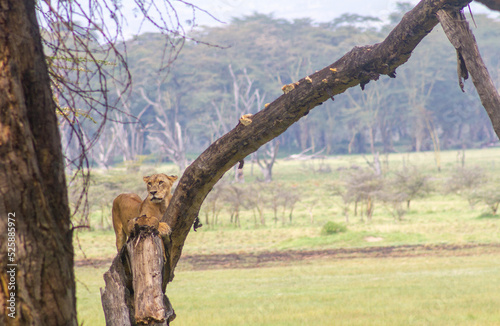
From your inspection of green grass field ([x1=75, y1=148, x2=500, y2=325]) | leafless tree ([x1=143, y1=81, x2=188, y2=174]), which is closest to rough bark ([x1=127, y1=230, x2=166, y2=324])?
green grass field ([x1=75, y1=148, x2=500, y2=325])

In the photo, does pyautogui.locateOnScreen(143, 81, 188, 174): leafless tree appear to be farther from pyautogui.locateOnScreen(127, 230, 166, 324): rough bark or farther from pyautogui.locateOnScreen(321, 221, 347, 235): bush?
pyautogui.locateOnScreen(127, 230, 166, 324): rough bark

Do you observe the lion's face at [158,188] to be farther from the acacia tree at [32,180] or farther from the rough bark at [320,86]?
the acacia tree at [32,180]

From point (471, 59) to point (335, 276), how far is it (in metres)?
11.4

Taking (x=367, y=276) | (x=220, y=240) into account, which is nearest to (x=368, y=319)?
(x=367, y=276)

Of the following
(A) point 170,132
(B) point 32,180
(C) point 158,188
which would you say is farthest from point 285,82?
(B) point 32,180

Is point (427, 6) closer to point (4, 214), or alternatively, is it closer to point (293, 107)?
point (293, 107)

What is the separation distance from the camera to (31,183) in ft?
6.94

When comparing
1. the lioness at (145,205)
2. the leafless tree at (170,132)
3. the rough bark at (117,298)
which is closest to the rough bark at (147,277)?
the rough bark at (117,298)

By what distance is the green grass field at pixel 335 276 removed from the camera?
30.6 feet

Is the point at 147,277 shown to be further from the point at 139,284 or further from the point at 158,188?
the point at 158,188

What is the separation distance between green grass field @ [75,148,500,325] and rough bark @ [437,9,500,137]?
2.49 metres

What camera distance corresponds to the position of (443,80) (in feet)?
182

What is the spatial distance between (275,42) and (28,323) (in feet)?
179

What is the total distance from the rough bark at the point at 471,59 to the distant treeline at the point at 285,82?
146 ft
